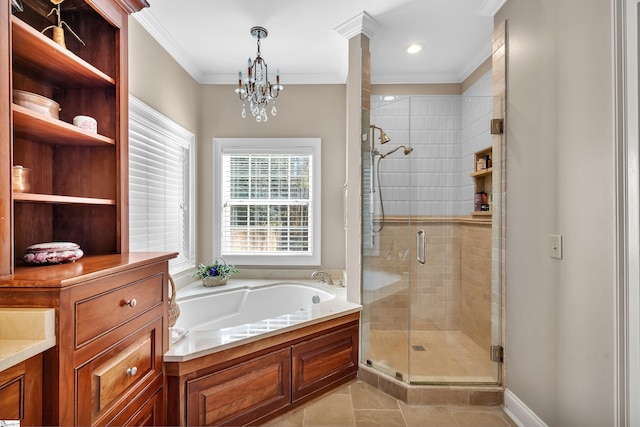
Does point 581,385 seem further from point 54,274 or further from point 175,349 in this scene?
point 54,274

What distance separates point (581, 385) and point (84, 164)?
8.26 ft

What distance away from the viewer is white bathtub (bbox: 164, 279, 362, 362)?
1.99 metres

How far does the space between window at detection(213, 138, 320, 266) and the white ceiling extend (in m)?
0.77

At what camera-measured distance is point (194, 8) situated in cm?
223

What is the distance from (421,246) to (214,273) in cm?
189

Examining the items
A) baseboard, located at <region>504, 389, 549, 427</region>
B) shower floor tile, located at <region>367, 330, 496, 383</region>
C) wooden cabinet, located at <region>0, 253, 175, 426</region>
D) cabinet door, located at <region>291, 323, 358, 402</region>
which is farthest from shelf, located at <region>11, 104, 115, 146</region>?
baseboard, located at <region>504, 389, 549, 427</region>

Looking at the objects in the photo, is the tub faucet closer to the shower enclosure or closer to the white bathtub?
the white bathtub

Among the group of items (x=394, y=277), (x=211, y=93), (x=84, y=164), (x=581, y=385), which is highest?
(x=211, y=93)

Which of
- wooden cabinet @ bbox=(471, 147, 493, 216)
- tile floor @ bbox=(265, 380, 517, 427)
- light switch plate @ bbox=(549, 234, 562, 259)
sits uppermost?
wooden cabinet @ bbox=(471, 147, 493, 216)

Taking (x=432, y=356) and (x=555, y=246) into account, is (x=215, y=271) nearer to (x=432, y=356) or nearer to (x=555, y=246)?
(x=432, y=356)

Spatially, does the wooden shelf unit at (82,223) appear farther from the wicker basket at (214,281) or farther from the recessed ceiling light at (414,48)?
the recessed ceiling light at (414,48)

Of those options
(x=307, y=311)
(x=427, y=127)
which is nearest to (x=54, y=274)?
(x=307, y=311)

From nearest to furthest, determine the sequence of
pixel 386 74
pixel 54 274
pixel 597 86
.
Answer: pixel 54 274
pixel 597 86
pixel 386 74

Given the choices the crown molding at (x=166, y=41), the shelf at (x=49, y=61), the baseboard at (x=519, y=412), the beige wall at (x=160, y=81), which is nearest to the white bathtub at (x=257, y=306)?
the baseboard at (x=519, y=412)
